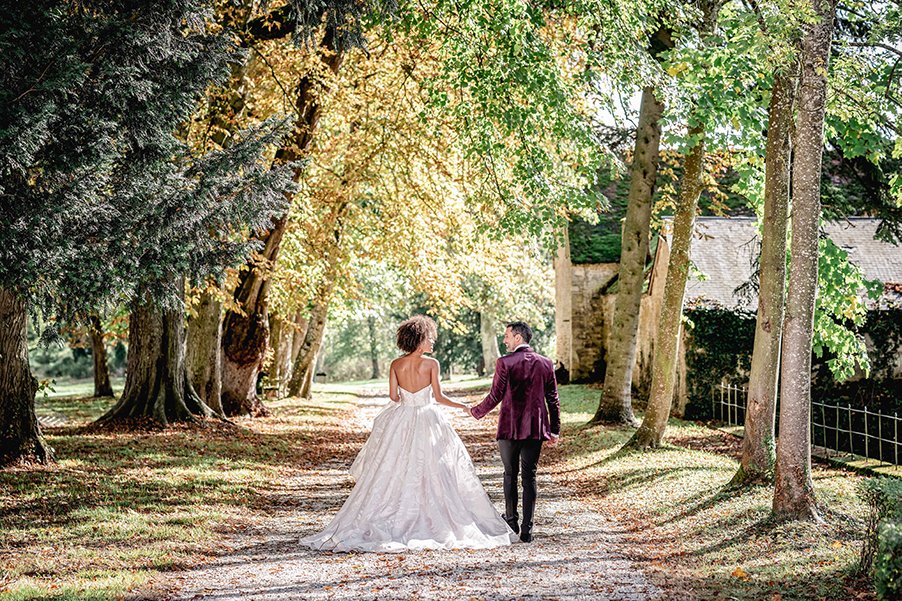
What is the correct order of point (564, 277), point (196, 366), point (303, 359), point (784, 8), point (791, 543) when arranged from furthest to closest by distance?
point (564, 277) < point (303, 359) < point (196, 366) < point (784, 8) < point (791, 543)

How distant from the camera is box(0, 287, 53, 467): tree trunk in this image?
1280cm

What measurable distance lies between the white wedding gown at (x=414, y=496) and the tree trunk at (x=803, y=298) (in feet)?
9.36

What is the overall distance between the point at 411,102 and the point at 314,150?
11.3ft

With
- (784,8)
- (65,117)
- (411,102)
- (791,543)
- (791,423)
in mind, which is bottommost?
(791,543)

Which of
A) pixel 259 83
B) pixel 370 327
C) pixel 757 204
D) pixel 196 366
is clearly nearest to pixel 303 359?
pixel 196 366

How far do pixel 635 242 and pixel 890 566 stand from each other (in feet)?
43.7

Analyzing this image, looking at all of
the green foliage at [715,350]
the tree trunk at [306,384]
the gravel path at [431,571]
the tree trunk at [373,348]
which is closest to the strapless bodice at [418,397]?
the gravel path at [431,571]

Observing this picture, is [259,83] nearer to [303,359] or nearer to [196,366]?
[196,366]

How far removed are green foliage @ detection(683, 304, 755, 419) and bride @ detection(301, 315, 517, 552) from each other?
14706mm

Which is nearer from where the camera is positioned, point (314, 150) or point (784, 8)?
point (784, 8)

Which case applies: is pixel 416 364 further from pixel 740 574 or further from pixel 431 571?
pixel 740 574

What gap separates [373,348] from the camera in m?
62.2

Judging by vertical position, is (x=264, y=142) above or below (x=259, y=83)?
below

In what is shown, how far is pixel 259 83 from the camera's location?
19359mm
